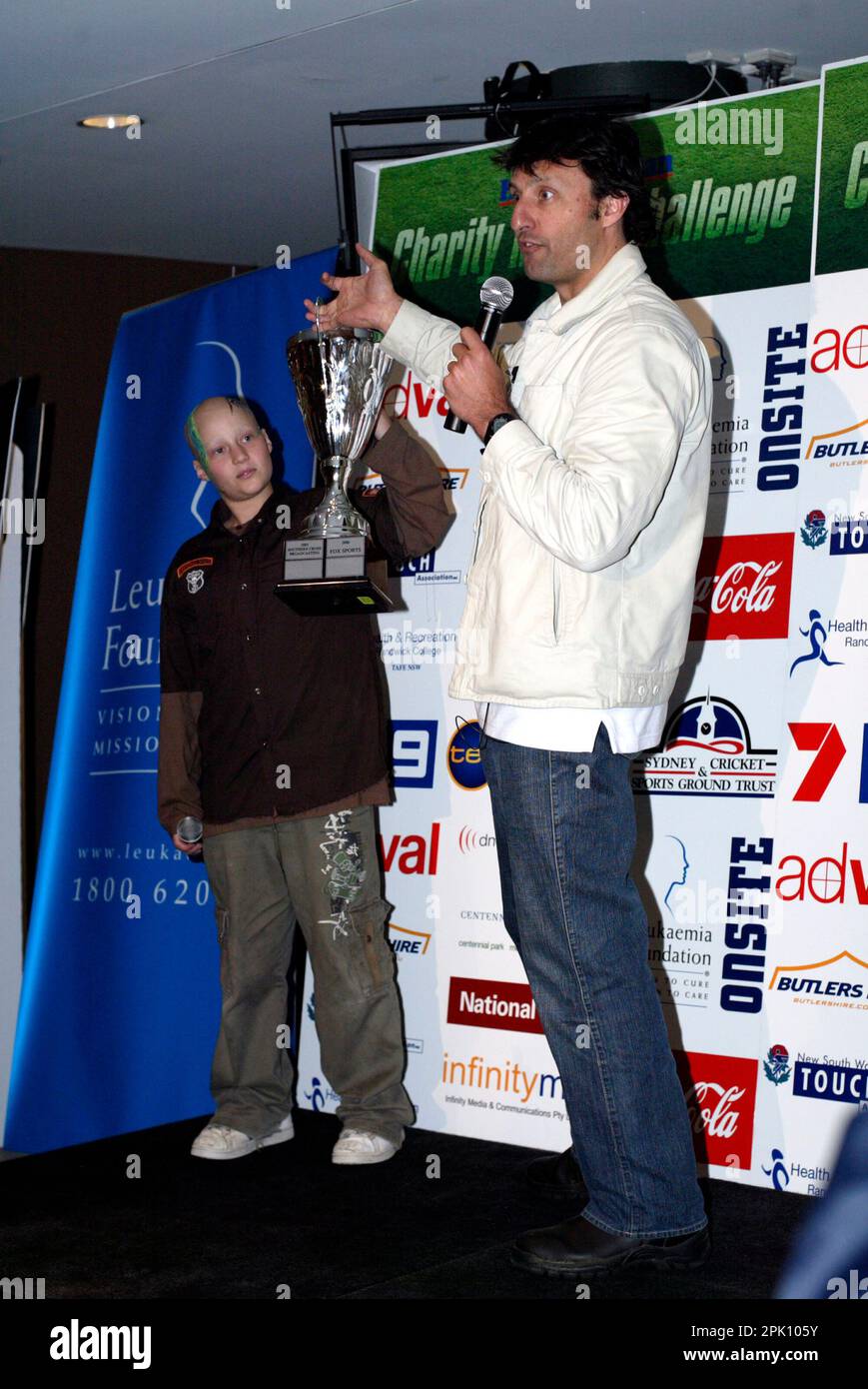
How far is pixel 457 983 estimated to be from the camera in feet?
9.96

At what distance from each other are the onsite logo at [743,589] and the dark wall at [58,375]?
315 cm

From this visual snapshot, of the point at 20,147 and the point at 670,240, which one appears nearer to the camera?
the point at 670,240

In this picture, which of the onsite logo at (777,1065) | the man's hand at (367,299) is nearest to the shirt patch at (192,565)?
the man's hand at (367,299)

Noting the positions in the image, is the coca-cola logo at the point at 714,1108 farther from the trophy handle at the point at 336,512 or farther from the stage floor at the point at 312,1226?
the trophy handle at the point at 336,512

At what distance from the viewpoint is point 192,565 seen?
3055mm

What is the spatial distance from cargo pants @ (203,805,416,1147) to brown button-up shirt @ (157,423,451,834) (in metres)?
0.08

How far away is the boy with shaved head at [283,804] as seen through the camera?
2861 millimetres

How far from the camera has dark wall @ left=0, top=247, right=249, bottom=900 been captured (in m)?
5.25

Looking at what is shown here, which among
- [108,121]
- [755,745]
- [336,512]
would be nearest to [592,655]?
[336,512]

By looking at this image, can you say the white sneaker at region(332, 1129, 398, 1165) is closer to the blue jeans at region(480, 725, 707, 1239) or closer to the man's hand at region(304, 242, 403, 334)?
the blue jeans at region(480, 725, 707, 1239)

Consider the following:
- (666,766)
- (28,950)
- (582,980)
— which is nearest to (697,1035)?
(666,766)

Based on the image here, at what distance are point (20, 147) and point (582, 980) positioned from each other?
127 inches

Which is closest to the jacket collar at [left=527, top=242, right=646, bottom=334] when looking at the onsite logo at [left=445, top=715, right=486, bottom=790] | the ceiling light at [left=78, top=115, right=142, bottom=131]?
the onsite logo at [left=445, top=715, right=486, bottom=790]
